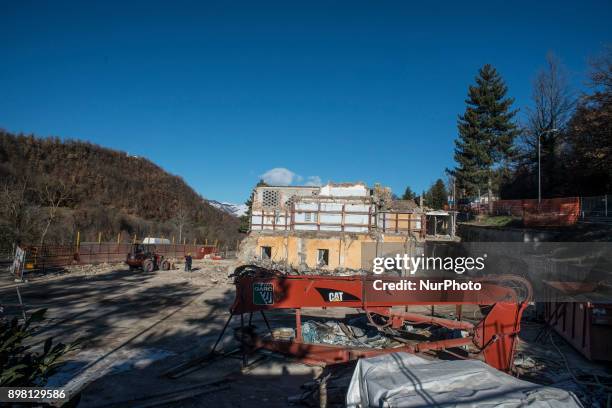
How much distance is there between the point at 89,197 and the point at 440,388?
5584 cm

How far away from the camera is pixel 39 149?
54.6 m

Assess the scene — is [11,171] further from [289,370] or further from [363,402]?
[363,402]

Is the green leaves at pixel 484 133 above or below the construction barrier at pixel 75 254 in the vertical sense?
above

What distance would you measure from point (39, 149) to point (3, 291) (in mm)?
43349

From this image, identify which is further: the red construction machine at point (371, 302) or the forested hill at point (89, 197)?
the forested hill at point (89, 197)

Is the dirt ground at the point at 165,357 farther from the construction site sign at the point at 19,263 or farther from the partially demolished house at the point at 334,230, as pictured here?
the partially demolished house at the point at 334,230

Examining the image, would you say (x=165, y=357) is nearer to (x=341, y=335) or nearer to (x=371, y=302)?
(x=341, y=335)

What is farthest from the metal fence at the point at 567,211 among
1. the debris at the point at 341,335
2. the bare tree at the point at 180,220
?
the bare tree at the point at 180,220

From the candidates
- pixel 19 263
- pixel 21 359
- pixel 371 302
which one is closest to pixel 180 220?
pixel 19 263

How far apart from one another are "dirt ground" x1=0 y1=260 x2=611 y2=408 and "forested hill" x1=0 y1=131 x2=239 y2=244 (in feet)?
50.1

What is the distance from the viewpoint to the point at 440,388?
4.11 m

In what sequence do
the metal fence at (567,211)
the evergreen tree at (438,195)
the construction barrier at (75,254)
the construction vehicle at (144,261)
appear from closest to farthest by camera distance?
1. the metal fence at (567,211)
2. the construction barrier at (75,254)
3. the construction vehicle at (144,261)
4. the evergreen tree at (438,195)

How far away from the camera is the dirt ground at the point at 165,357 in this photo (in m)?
7.18

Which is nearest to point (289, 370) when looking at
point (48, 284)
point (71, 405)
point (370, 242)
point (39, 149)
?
point (71, 405)
